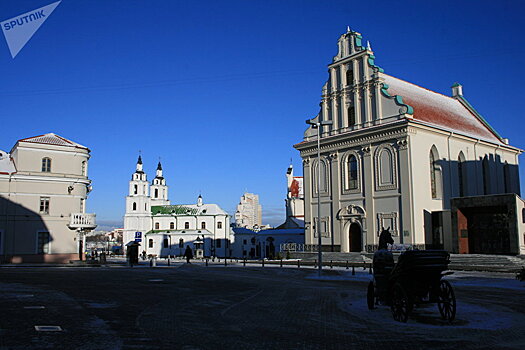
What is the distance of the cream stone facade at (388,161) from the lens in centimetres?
4012

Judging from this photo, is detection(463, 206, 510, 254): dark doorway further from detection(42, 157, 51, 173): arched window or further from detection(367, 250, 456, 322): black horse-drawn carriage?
detection(42, 157, 51, 173): arched window

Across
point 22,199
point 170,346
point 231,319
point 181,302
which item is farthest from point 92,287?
point 22,199

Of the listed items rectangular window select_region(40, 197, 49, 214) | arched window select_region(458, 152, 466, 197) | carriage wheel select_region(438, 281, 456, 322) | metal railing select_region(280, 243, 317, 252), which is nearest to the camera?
carriage wheel select_region(438, 281, 456, 322)

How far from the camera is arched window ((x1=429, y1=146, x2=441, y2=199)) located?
42.2 m

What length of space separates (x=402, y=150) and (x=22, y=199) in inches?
1288

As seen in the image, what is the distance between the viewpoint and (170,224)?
11081cm

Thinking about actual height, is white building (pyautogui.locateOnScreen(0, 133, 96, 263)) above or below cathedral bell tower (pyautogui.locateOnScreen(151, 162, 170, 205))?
below

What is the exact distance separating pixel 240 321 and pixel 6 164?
3957cm

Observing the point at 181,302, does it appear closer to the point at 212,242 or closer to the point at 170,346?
the point at 170,346

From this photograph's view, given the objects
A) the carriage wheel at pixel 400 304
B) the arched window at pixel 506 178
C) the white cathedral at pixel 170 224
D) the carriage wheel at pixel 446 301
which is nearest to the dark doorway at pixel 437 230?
the arched window at pixel 506 178

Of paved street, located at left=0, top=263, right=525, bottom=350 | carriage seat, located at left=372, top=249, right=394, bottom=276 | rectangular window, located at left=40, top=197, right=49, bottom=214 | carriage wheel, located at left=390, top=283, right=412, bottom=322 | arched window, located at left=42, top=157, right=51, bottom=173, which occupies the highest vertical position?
arched window, located at left=42, top=157, right=51, bottom=173

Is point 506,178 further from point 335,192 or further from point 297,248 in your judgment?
point 297,248

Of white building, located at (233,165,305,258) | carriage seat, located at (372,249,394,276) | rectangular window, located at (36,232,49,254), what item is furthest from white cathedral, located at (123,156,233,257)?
carriage seat, located at (372,249,394,276)

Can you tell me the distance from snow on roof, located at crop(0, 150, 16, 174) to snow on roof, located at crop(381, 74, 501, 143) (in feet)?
112
